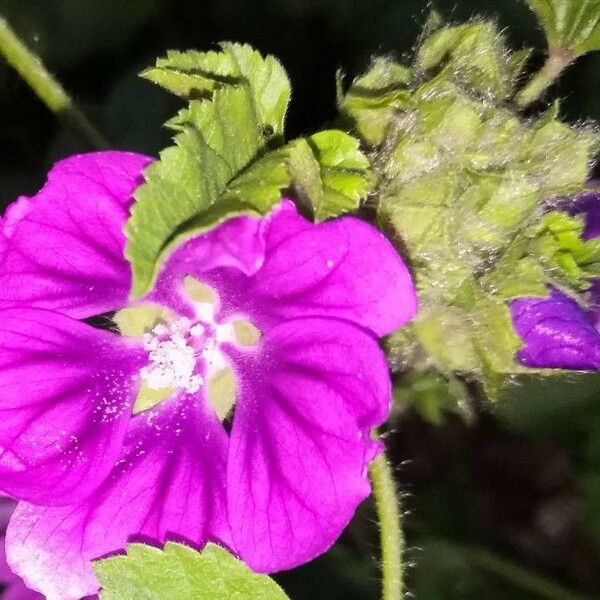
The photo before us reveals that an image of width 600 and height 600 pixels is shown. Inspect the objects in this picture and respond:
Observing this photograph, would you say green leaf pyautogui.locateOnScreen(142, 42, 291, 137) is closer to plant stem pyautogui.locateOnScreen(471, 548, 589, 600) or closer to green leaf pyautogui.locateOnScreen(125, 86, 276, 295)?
Answer: green leaf pyautogui.locateOnScreen(125, 86, 276, 295)

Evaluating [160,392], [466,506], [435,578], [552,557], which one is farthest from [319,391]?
[552,557]

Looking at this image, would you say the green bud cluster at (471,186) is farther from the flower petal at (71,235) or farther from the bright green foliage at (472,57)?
the flower petal at (71,235)

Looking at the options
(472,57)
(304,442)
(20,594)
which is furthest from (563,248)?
(20,594)

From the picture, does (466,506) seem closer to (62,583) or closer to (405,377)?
(405,377)

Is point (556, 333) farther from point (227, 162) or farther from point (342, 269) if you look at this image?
point (227, 162)

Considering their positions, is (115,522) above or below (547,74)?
below

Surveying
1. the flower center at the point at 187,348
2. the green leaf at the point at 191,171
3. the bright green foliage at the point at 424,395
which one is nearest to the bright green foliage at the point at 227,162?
the green leaf at the point at 191,171

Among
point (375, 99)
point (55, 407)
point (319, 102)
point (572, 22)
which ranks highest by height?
point (319, 102)
